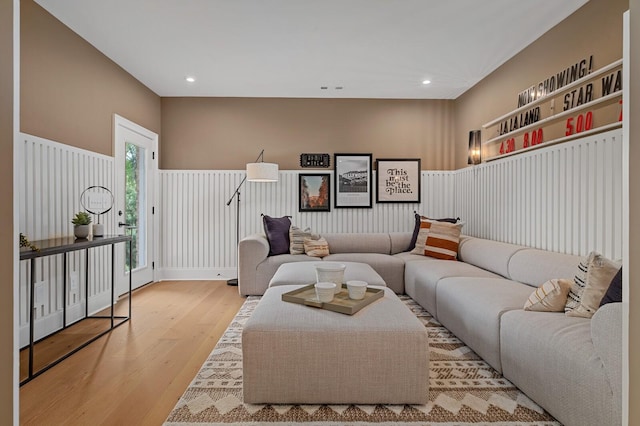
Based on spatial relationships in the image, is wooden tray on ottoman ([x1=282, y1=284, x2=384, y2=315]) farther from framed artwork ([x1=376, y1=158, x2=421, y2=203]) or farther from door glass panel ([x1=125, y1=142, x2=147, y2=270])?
framed artwork ([x1=376, y1=158, x2=421, y2=203])

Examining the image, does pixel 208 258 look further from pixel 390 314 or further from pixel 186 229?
pixel 390 314

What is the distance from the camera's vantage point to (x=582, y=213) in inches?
97.7

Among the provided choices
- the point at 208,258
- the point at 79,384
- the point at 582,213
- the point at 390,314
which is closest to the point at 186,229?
the point at 208,258

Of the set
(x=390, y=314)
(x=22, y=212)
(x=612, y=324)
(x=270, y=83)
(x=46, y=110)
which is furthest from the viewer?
(x=270, y=83)

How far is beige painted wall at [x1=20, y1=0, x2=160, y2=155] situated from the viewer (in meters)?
2.50

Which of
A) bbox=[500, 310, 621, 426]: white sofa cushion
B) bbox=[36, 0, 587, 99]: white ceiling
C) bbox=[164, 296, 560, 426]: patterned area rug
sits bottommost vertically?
bbox=[164, 296, 560, 426]: patterned area rug

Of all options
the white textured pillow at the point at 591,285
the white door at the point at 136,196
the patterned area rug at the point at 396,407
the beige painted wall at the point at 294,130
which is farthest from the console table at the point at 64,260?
the white textured pillow at the point at 591,285

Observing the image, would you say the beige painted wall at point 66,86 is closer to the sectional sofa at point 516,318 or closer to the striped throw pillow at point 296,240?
the sectional sofa at point 516,318

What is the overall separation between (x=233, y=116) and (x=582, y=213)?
4.18 metres

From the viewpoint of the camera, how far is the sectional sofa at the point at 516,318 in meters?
1.33

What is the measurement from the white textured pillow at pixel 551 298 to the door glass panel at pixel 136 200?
12.9ft

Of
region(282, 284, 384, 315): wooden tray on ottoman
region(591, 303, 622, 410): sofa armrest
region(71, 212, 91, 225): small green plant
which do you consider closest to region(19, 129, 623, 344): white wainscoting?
region(71, 212, 91, 225): small green plant

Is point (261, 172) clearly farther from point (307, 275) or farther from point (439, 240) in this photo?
point (439, 240)

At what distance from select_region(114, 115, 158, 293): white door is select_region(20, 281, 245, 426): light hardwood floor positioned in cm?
87
